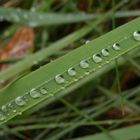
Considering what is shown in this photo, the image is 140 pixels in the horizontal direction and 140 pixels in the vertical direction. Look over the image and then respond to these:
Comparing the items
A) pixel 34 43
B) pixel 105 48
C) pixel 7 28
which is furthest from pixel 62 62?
pixel 7 28

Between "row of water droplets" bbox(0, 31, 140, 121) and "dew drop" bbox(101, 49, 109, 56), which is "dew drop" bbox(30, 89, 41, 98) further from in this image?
"dew drop" bbox(101, 49, 109, 56)

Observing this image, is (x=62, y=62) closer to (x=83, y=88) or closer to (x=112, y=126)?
(x=112, y=126)

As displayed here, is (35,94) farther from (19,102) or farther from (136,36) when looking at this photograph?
(136,36)

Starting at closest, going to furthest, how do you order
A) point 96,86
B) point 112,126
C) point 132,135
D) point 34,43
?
1. point 132,135
2. point 112,126
3. point 96,86
4. point 34,43

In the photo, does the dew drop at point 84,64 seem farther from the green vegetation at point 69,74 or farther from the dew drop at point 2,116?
the dew drop at point 2,116

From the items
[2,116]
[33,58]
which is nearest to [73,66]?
→ [2,116]

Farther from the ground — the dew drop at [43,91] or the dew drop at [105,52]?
the dew drop at [105,52]

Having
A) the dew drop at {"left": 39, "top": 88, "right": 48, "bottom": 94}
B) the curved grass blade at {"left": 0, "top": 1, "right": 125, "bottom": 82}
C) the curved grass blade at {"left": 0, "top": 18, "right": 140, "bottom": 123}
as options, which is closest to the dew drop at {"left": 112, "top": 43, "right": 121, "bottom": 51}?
the curved grass blade at {"left": 0, "top": 18, "right": 140, "bottom": 123}

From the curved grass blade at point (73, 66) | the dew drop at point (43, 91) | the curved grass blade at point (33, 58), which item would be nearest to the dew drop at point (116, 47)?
the curved grass blade at point (73, 66)
